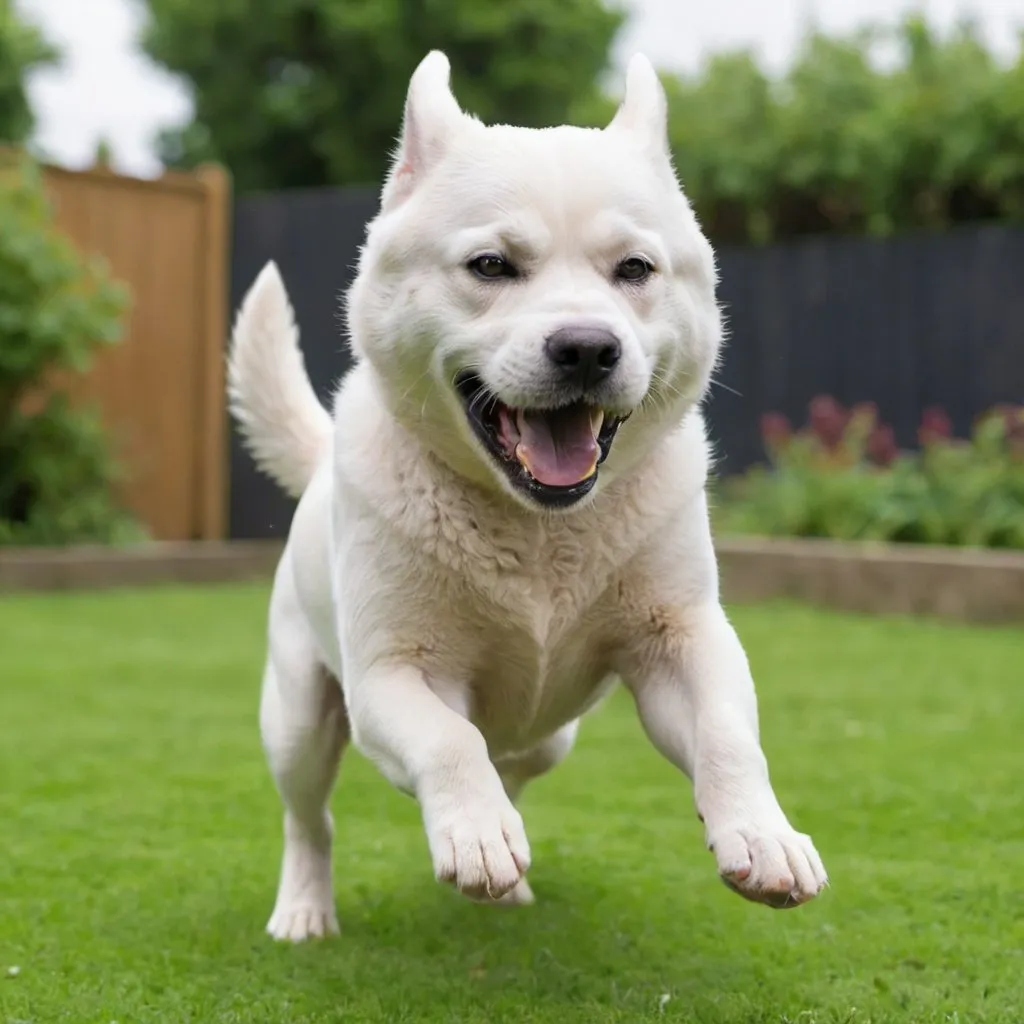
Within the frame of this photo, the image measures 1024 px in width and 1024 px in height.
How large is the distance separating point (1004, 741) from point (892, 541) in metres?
3.78

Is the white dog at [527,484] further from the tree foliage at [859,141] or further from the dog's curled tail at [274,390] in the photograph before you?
the tree foliage at [859,141]

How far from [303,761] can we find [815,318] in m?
7.78

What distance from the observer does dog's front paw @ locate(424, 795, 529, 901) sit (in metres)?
2.38

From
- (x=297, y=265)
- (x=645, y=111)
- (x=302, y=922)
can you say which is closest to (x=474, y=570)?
(x=645, y=111)

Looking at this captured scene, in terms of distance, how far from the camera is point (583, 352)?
8.02 ft

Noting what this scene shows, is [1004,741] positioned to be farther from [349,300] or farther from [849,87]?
[849,87]

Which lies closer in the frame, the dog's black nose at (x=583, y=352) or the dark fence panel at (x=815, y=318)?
the dog's black nose at (x=583, y=352)

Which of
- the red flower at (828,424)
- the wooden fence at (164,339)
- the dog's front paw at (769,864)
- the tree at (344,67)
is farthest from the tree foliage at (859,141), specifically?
the tree at (344,67)

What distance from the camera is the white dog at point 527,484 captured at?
2504 millimetres

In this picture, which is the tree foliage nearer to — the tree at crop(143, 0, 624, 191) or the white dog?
the white dog

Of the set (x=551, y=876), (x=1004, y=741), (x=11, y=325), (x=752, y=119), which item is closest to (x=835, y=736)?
(x=1004, y=741)

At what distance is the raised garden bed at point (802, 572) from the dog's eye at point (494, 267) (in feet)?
17.8

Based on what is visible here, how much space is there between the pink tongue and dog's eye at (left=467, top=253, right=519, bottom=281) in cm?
23

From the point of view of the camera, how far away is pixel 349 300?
2.86 m
